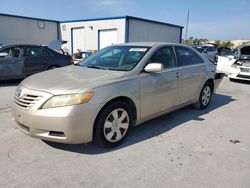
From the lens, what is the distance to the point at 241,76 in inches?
360

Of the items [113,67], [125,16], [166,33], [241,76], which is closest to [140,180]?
[113,67]

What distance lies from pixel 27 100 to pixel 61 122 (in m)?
0.60

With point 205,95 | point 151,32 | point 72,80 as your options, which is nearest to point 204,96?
point 205,95

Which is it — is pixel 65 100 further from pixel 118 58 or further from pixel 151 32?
pixel 151 32

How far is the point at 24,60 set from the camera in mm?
7273

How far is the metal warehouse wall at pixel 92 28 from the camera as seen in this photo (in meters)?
17.5

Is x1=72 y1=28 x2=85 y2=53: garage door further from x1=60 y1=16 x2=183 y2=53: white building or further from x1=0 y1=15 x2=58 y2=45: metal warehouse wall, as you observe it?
x1=0 y1=15 x2=58 y2=45: metal warehouse wall

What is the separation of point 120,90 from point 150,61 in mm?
914

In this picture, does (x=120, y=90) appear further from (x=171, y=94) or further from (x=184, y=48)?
(x=184, y=48)

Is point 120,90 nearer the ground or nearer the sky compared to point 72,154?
nearer the sky

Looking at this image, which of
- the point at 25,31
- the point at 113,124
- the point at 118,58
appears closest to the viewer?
the point at 113,124

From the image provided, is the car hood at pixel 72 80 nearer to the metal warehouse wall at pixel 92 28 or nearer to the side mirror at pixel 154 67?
the side mirror at pixel 154 67

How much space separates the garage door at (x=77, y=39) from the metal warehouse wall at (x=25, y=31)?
1.89m

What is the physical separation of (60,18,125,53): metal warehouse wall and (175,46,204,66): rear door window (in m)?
13.2
